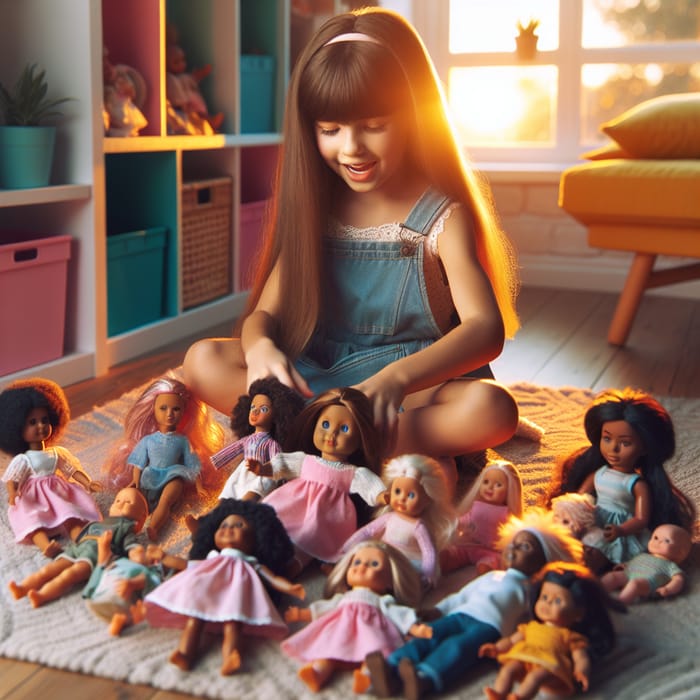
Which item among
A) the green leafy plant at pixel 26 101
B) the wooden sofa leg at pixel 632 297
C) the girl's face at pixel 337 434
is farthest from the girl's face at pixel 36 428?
the wooden sofa leg at pixel 632 297

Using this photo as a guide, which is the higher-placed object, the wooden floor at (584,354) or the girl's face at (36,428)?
the girl's face at (36,428)

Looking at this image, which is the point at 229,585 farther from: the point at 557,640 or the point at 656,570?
the point at 656,570

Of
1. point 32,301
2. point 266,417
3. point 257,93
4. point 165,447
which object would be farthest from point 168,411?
point 257,93

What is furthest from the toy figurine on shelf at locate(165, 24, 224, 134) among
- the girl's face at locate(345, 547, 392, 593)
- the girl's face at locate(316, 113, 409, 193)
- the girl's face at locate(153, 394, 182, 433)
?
the girl's face at locate(345, 547, 392, 593)

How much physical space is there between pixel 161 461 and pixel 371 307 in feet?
1.22

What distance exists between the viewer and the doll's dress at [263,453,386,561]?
→ 1.03m

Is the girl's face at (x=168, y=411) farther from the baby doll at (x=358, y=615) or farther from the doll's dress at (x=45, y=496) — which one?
the baby doll at (x=358, y=615)

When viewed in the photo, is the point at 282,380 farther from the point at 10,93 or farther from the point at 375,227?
the point at 10,93

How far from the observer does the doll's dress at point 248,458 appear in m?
1.08

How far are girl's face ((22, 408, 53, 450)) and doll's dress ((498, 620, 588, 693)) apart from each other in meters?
0.59

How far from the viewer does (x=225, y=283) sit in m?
2.41

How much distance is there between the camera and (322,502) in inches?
41.3

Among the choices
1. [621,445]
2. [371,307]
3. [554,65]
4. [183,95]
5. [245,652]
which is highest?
[554,65]

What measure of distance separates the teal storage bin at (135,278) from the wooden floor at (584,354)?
0.31 feet
